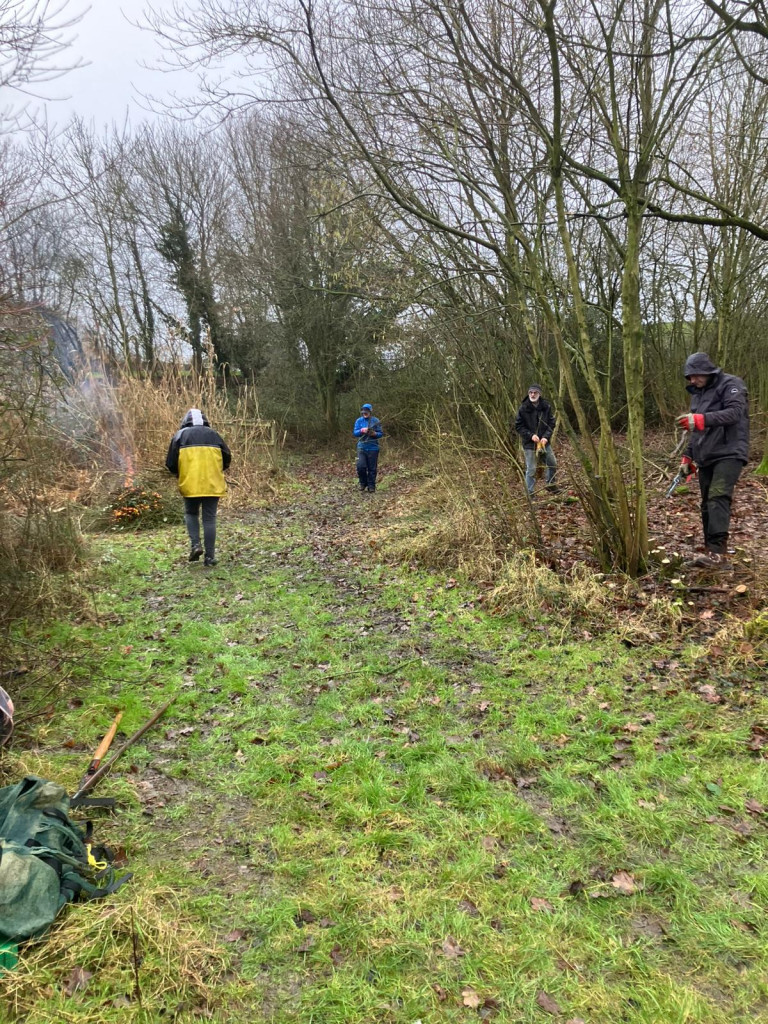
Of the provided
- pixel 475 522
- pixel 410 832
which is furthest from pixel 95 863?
pixel 475 522

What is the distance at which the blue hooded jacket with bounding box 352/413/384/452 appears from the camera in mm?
12125

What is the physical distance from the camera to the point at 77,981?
6.67 ft

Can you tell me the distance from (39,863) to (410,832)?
5.08 ft

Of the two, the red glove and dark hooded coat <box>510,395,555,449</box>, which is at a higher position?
dark hooded coat <box>510,395,555,449</box>

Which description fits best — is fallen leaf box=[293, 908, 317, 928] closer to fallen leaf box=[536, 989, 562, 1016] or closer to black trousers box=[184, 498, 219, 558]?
fallen leaf box=[536, 989, 562, 1016]

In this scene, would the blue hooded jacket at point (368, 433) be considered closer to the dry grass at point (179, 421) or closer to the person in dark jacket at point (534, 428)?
the dry grass at point (179, 421)

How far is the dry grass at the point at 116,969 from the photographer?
1.96 metres

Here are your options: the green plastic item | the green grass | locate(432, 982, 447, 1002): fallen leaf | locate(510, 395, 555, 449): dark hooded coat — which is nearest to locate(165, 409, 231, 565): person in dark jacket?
the green grass

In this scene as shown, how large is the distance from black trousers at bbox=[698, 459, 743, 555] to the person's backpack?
5312 mm

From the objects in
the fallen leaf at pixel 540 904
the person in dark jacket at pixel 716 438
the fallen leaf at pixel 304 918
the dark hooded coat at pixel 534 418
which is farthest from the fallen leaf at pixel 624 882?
the dark hooded coat at pixel 534 418

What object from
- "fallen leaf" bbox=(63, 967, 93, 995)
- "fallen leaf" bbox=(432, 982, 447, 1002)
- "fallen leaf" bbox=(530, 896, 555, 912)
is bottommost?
"fallen leaf" bbox=(432, 982, 447, 1002)

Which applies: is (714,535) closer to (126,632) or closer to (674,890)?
(674,890)

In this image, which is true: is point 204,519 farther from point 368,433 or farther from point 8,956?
point 8,956

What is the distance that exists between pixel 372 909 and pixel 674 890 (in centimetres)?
123
